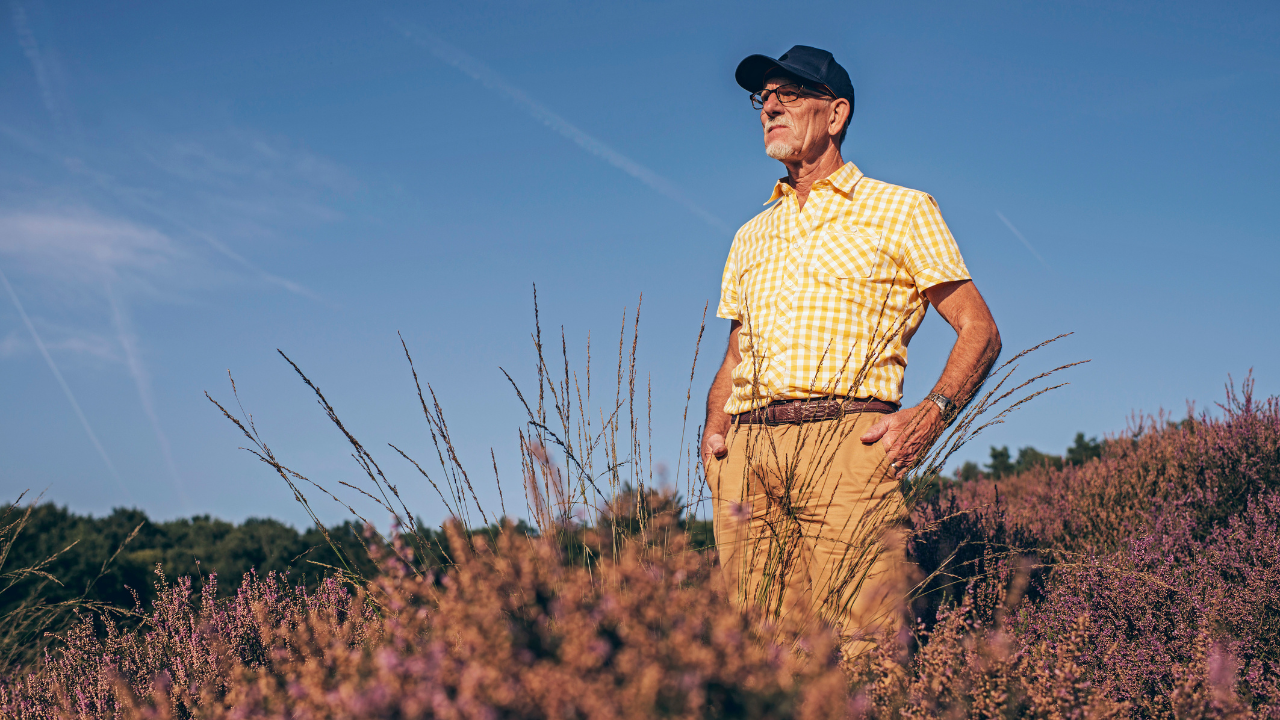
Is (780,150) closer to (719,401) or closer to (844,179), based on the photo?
(844,179)

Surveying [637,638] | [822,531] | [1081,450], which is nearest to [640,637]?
[637,638]

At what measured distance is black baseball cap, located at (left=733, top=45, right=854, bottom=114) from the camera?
3.06 meters

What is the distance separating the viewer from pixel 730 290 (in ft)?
11.6

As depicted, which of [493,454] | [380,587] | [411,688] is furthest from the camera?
[493,454]

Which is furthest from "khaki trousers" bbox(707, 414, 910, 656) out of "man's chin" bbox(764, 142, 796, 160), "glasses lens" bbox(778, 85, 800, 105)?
"glasses lens" bbox(778, 85, 800, 105)

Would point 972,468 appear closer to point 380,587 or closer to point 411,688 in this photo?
point 380,587

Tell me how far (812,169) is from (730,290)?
2.21 feet

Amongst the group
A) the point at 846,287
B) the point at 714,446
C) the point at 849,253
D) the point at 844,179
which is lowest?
the point at 714,446

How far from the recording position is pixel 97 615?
5465 mm

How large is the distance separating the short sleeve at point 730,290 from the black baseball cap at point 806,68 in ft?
2.46

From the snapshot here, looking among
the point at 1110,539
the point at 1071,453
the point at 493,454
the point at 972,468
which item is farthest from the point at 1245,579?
the point at 972,468

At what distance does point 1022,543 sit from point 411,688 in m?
4.69

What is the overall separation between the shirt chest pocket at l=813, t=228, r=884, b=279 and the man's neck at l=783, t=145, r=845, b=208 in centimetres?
37

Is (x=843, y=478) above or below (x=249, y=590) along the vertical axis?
above
